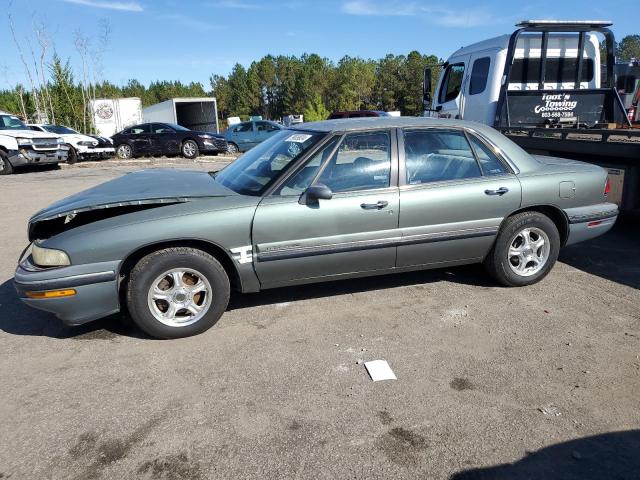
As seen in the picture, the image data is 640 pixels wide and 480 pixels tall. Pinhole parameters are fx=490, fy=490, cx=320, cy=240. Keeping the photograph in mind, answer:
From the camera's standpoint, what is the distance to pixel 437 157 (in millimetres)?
4164

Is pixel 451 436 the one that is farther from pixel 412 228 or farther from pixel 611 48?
pixel 611 48

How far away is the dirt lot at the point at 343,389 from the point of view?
94.0 inches

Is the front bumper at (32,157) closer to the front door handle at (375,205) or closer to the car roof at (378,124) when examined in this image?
the car roof at (378,124)

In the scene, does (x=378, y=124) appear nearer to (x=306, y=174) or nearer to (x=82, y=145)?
(x=306, y=174)

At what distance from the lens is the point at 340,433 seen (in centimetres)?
258

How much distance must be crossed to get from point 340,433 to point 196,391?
3.16 feet

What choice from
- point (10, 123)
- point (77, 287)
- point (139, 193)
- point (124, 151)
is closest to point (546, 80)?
point (139, 193)

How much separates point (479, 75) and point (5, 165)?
13.7 meters

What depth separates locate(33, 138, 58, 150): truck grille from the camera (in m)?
15.0

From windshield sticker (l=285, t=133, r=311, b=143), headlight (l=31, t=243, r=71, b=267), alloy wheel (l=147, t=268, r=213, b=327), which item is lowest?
alloy wheel (l=147, t=268, r=213, b=327)

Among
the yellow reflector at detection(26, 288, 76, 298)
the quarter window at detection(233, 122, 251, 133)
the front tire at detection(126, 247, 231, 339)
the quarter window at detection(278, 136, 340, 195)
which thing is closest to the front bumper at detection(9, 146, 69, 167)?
the quarter window at detection(233, 122, 251, 133)

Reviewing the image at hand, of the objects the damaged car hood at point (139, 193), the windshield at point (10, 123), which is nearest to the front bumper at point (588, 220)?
the damaged car hood at point (139, 193)

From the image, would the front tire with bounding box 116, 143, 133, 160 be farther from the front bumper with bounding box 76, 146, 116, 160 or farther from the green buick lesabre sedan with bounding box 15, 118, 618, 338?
the green buick lesabre sedan with bounding box 15, 118, 618, 338

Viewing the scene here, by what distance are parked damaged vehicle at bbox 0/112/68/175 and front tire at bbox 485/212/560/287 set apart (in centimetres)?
1498
